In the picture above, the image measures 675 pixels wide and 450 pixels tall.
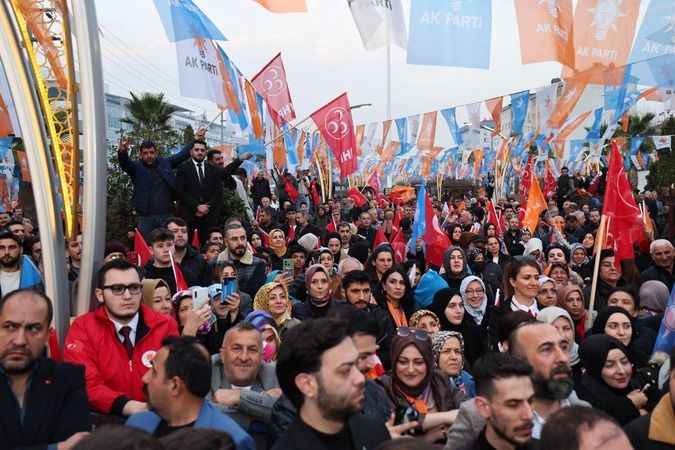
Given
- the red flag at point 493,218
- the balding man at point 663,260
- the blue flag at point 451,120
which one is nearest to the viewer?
the balding man at point 663,260

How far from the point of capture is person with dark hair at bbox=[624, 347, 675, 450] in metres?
3.33

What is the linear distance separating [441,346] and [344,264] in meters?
2.99

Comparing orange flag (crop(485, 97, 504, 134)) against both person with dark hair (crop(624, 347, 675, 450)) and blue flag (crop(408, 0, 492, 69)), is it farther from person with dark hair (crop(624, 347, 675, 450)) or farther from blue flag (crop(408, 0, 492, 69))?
person with dark hair (crop(624, 347, 675, 450))

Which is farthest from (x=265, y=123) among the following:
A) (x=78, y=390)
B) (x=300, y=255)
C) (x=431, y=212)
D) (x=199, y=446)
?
(x=199, y=446)

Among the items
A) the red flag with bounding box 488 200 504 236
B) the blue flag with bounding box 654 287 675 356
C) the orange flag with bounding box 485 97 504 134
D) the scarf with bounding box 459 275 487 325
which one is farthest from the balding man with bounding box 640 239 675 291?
the orange flag with bounding box 485 97 504 134

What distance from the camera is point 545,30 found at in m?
12.0

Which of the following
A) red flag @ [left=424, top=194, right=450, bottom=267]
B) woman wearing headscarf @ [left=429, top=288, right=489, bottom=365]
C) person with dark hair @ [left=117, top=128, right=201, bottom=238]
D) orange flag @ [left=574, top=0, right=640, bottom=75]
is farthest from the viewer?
orange flag @ [left=574, top=0, right=640, bottom=75]

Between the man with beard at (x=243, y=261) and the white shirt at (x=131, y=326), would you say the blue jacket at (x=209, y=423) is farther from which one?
the man with beard at (x=243, y=261)

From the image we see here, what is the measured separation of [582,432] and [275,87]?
14.4 m

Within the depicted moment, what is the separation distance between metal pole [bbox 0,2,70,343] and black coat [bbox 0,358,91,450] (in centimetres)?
158

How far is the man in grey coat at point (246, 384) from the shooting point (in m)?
4.17

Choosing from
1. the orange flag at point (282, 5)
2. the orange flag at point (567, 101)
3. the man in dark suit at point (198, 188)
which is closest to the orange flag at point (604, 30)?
the orange flag at point (567, 101)

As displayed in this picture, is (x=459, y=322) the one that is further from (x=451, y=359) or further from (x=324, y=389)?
(x=324, y=389)

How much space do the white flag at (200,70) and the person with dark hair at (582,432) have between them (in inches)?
374
